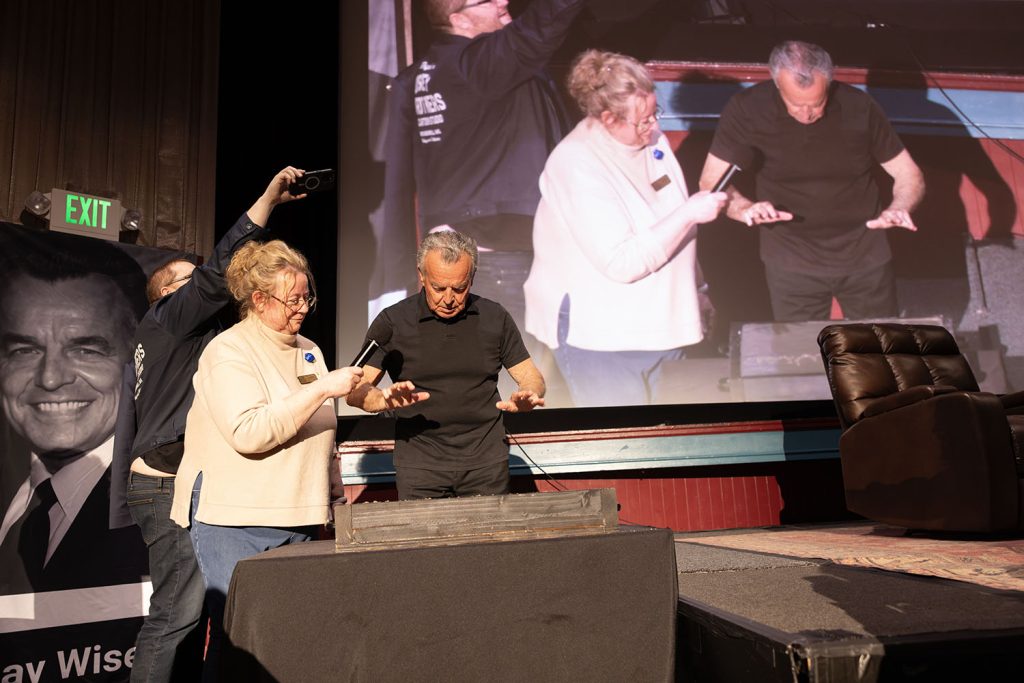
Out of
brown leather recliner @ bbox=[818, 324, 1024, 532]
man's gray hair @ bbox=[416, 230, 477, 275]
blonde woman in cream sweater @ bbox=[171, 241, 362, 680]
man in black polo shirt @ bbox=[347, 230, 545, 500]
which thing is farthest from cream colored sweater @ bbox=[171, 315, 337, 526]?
brown leather recliner @ bbox=[818, 324, 1024, 532]

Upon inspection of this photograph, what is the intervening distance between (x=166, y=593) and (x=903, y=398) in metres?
2.71

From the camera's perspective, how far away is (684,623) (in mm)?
1356

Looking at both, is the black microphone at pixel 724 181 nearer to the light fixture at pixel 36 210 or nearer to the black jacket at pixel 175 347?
the black jacket at pixel 175 347

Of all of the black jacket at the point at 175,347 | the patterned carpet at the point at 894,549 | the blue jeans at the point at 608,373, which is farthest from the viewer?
the blue jeans at the point at 608,373

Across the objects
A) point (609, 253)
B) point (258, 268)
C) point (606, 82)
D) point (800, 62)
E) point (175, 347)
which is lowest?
point (175, 347)

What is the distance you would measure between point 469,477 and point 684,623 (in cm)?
73

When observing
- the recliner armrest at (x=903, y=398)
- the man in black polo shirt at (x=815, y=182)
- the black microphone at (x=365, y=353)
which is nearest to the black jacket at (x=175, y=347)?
the black microphone at (x=365, y=353)

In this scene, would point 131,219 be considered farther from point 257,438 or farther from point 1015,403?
point 1015,403

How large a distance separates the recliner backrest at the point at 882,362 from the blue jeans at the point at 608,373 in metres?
0.73

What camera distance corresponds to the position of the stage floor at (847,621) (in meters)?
1.03

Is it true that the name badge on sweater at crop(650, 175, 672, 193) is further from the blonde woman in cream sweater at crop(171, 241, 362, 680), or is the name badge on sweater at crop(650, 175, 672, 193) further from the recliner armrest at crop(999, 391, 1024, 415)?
the blonde woman in cream sweater at crop(171, 241, 362, 680)

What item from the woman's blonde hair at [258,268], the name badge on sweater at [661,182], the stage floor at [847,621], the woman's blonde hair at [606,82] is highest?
the woman's blonde hair at [606,82]

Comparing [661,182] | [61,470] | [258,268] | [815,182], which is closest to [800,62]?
[815,182]

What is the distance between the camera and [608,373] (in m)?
3.52
